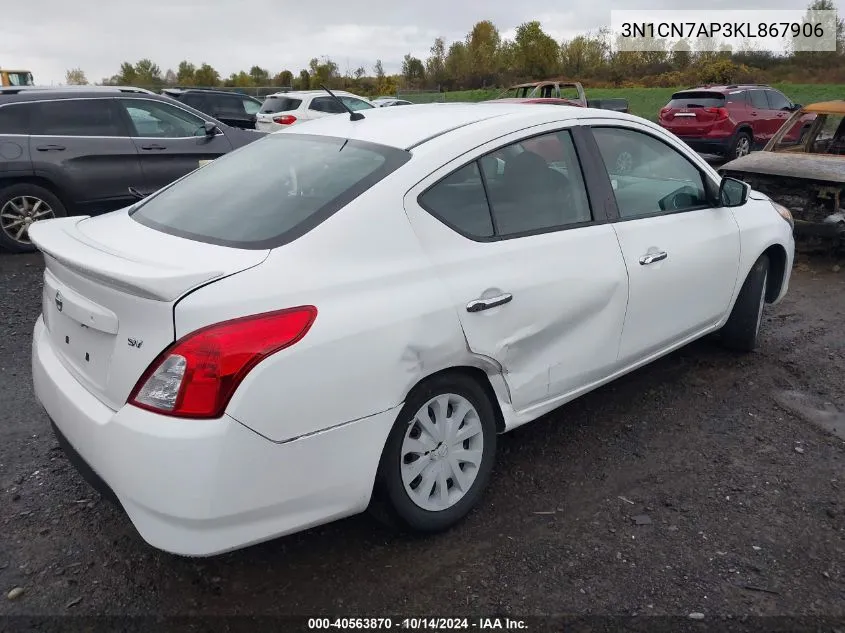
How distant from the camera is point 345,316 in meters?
2.29

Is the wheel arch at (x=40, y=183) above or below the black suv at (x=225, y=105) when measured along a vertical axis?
below

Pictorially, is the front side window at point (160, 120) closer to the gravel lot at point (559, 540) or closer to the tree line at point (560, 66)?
the gravel lot at point (559, 540)

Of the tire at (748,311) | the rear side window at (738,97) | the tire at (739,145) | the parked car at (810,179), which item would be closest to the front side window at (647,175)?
the tire at (748,311)

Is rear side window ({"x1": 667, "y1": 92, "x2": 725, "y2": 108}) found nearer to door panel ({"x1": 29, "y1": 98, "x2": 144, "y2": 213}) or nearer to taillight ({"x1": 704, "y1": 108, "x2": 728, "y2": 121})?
taillight ({"x1": 704, "y1": 108, "x2": 728, "y2": 121})

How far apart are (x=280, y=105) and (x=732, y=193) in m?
13.3

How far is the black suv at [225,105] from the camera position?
16.3 m

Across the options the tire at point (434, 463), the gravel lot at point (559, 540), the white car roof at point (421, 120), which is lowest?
the gravel lot at point (559, 540)

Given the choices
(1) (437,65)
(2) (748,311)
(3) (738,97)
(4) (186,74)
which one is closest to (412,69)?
(1) (437,65)

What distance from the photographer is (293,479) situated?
87.9 inches

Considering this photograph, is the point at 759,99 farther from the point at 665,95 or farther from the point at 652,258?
the point at 652,258

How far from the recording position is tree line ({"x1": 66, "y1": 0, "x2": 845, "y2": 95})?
38594 millimetres

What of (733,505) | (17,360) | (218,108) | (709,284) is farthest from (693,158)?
(218,108)

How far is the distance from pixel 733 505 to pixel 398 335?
67.4 inches

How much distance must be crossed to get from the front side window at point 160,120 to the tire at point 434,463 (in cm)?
662
